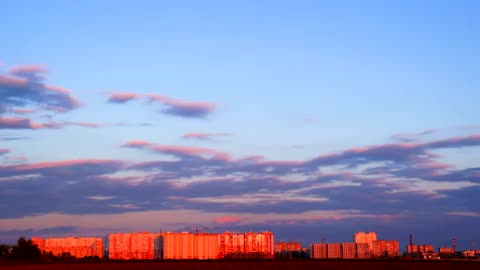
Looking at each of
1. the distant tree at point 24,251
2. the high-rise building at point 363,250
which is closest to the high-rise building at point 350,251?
the high-rise building at point 363,250

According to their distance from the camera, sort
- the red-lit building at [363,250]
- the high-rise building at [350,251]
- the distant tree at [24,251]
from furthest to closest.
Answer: the high-rise building at [350,251], the red-lit building at [363,250], the distant tree at [24,251]

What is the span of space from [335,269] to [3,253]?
365 ft

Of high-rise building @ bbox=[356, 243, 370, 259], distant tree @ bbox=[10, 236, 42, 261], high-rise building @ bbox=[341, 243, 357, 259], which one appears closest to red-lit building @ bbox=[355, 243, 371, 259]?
high-rise building @ bbox=[356, 243, 370, 259]

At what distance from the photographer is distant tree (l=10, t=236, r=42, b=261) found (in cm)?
14100

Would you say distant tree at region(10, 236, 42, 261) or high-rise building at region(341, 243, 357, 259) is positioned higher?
distant tree at region(10, 236, 42, 261)

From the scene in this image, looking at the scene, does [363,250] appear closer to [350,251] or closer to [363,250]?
[363,250]

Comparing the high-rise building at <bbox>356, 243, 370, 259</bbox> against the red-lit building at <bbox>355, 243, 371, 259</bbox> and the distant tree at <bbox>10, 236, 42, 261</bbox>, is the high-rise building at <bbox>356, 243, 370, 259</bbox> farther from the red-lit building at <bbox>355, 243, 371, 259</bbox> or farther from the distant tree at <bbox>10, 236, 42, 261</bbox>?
the distant tree at <bbox>10, 236, 42, 261</bbox>

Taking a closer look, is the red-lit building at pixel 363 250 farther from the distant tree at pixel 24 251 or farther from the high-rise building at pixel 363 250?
the distant tree at pixel 24 251

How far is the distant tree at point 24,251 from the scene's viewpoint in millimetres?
141000

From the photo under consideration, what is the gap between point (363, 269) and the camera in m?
66.8

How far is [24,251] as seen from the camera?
14300 centimetres

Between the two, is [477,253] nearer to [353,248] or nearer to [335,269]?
[353,248]

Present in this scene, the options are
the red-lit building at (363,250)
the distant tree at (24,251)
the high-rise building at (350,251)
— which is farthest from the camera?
the high-rise building at (350,251)

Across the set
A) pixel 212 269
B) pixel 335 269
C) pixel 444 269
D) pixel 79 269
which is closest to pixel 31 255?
pixel 79 269
